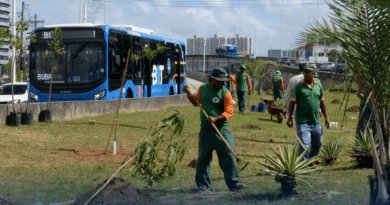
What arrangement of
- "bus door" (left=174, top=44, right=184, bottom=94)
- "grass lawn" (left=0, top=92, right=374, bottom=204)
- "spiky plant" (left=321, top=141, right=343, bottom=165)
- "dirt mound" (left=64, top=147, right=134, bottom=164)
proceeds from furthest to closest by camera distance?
1. "bus door" (left=174, top=44, right=184, bottom=94)
2. "dirt mound" (left=64, top=147, right=134, bottom=164)
3. "spiky plant" (left=321, top=141, right=343, bottom=165)
4. "grass lawn" (left=0, top=92, right=374, bottom=204)

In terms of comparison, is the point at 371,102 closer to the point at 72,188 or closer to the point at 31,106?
the point at 72,188

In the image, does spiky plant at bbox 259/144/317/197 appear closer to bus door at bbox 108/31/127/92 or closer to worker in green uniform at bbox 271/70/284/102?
bus door at bbox 108/31/127/92

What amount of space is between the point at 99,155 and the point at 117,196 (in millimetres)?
3903

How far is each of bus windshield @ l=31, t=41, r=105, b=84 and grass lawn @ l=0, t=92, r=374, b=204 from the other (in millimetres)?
3985

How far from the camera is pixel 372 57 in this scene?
571 cm

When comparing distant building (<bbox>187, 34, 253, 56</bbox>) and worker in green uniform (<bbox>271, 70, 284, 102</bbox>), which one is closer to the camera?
worker in green uniform (<bbox>271, 70, 284, 102</bbox>)

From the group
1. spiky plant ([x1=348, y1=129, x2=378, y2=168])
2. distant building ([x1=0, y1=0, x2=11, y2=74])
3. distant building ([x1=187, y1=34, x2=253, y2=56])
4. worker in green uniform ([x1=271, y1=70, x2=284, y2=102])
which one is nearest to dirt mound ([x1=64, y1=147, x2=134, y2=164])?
spiky plant ([x1=348, y1=129, x2=378, y2=168])

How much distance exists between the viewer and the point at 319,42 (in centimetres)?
611

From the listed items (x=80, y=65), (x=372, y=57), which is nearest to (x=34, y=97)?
(x=80, y=65)

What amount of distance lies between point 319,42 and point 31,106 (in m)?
10.1

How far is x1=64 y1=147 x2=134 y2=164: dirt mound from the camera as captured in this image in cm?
898

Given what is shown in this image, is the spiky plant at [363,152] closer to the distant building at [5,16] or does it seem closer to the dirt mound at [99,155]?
the dirt mound at [99,155]

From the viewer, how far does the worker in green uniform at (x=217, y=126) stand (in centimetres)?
609

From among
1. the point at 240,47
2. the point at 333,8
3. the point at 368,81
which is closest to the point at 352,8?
the point at 333,8
